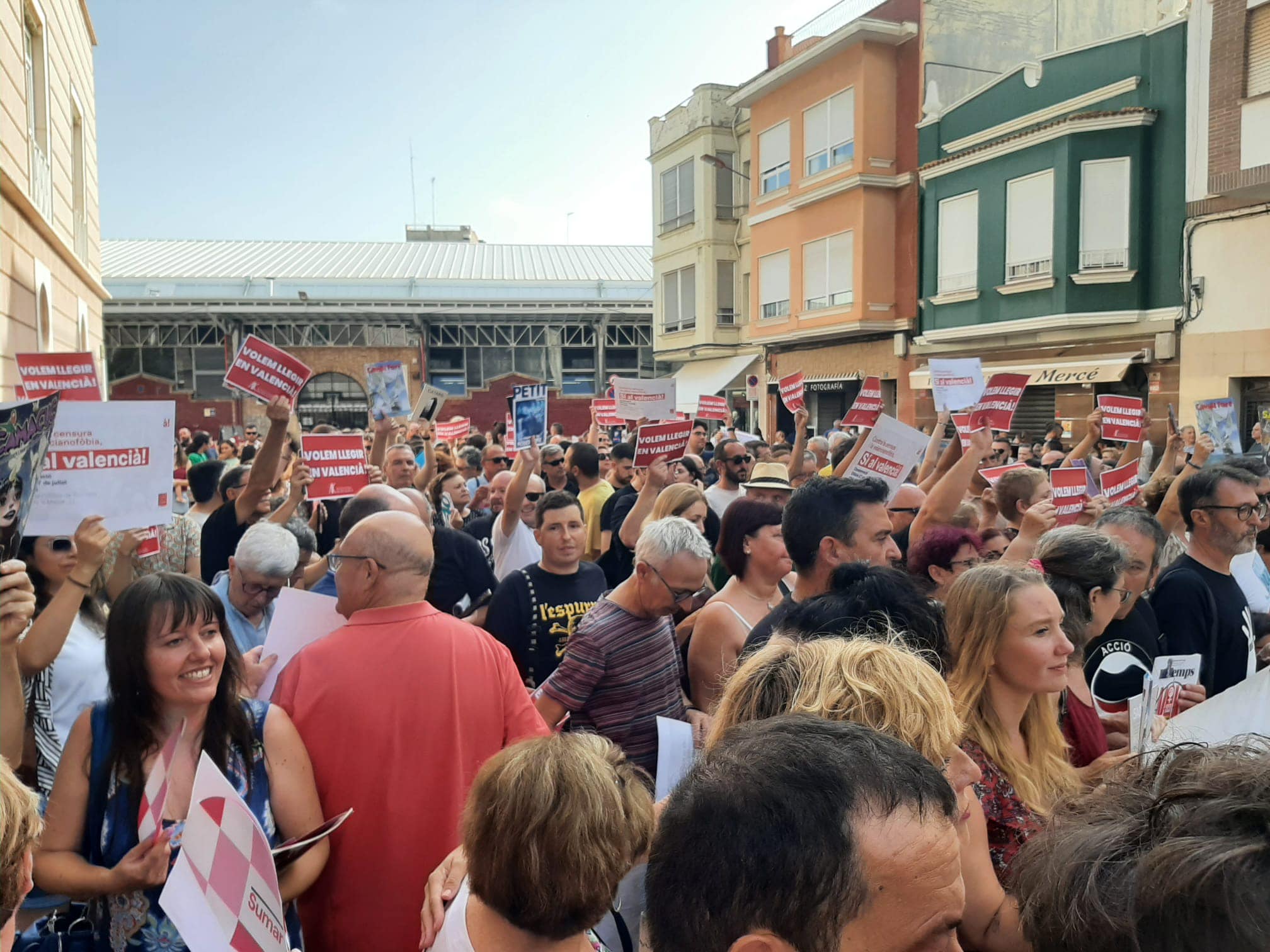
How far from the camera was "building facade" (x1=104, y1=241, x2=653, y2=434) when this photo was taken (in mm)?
34969

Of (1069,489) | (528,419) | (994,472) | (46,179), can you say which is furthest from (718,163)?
(1069,489)

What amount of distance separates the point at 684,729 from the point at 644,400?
776 cm

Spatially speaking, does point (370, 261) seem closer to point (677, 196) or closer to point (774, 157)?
point (677, 196)

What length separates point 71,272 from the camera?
49.0 ft

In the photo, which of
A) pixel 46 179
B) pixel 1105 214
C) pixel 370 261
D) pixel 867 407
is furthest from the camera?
pixel 370 261

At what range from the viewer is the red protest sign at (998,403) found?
21.9 ft

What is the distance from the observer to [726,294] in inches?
1185

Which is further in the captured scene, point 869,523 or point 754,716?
point 869,523

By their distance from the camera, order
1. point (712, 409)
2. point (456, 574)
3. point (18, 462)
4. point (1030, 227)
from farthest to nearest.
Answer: point (1030, 227), point (712, 409), point (456, 574), point (18, 462)

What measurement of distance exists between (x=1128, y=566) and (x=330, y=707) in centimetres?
307

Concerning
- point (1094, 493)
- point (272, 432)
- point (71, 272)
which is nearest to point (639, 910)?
point (272, 432)

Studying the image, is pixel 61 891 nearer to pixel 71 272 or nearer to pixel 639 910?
pixel 639 910

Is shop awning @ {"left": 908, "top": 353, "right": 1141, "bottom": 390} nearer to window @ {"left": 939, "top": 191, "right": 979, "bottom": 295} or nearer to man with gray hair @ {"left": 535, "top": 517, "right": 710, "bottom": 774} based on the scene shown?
window @ {"left": 939, "top": 191, "right": 979, "bottom": 295}

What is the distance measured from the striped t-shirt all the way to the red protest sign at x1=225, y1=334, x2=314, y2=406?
2.94m
